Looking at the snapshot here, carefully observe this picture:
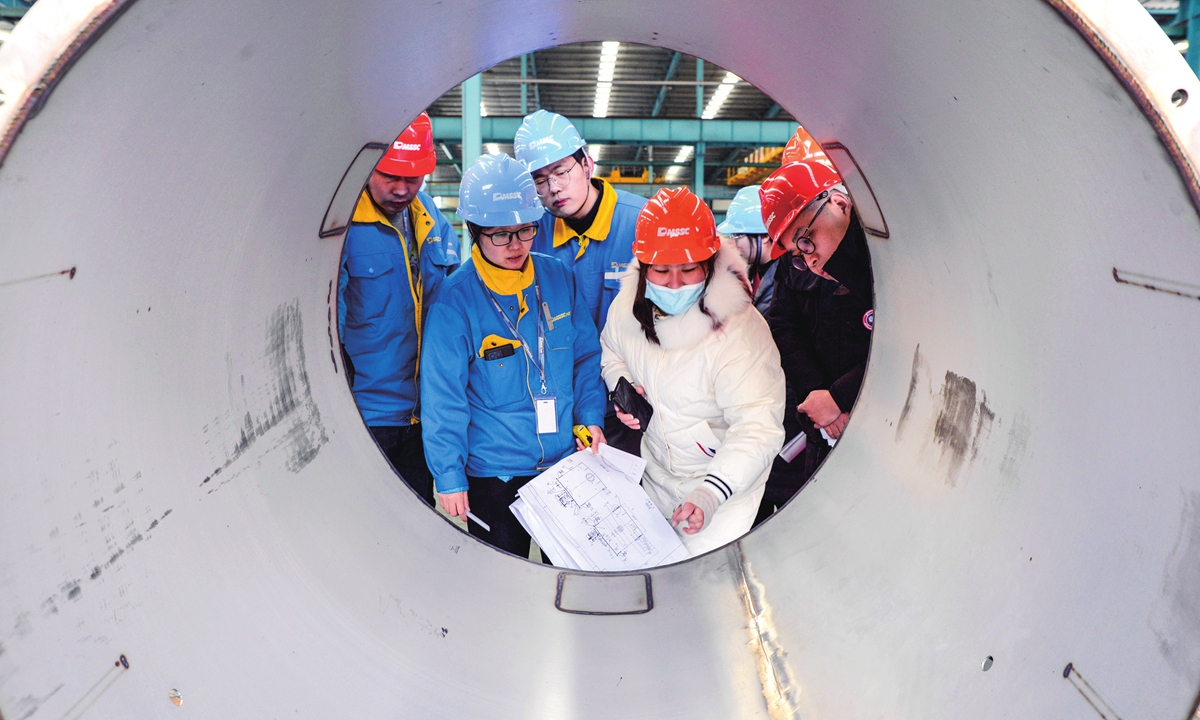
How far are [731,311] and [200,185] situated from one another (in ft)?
4.23

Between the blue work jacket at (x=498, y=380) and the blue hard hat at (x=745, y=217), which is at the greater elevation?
the blue hard hat at (x=745, y=217)

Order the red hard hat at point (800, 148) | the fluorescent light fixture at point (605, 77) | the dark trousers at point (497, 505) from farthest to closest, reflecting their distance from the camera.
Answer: the fluorescent light fixture at point (605, 77) → the red hard hat at point (800, 148) → the dark trousers at point (497, 505)

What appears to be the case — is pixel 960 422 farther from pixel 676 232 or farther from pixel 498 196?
pixel 498 196

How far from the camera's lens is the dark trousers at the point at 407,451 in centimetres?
221

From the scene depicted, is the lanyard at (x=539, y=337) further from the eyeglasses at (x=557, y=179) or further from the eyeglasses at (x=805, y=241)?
the eyeglasses at (x=805, y=241)

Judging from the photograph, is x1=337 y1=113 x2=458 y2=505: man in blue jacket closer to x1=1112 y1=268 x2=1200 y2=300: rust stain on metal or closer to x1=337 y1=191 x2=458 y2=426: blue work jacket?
x1=337 y1=191 x2=458 y2=426: blue work jacket

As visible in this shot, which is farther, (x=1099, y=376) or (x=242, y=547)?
(x=242, y=547)

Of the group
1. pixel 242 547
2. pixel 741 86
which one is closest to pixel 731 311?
pixel 242 547

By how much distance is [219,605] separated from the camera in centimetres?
107

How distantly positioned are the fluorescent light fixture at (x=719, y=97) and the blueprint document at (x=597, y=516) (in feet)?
38.0

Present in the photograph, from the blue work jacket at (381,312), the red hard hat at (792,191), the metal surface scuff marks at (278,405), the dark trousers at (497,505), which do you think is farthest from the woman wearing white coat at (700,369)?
the metal surface scuff marks at (278,405)

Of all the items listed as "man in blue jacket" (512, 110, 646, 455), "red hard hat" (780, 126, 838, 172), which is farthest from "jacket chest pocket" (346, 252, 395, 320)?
"red hard hat" (780, 126, 838, 172)

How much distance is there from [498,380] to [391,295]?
405mm

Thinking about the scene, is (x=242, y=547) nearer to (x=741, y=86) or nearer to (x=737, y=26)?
(x=737, y=26)
